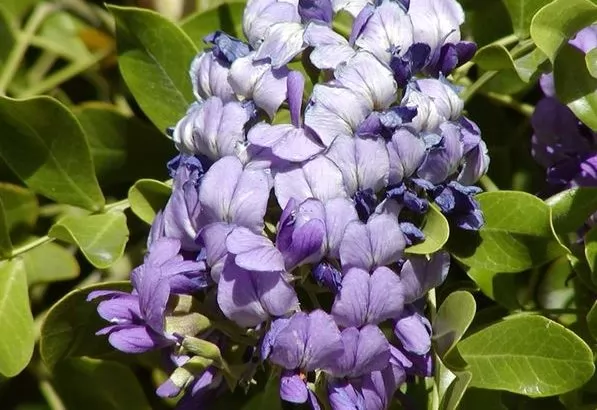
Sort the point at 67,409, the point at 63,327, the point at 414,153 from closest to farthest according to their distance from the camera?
the point at 414,153
the point at 63,327
the point at 67,409

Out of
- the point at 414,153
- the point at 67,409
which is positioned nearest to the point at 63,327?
the point at 67,409

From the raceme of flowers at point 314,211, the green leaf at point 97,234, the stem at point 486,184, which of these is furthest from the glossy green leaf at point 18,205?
the stem at point 486,184

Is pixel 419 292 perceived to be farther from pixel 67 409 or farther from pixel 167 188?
pixel 67 409

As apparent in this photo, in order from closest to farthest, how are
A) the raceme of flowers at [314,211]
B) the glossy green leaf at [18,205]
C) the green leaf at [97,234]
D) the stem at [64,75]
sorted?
the raceme of flowers at [314,211] → the green leaf at [97,234] → the glossy green leaf at [18,205] → the stem at [64,75]

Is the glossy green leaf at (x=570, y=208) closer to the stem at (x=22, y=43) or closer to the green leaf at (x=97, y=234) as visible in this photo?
the green leaf at (x=97, y=234)

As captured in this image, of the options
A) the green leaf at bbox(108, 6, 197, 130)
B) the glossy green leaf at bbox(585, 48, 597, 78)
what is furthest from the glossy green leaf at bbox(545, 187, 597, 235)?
the green leaf at bbox(108, 6, 197, 130)

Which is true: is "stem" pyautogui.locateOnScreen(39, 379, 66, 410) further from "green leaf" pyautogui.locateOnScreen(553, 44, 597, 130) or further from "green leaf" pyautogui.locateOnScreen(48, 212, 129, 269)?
"green leaf" pyautogui.locateOnScreen(553, 44, 597, 130)
